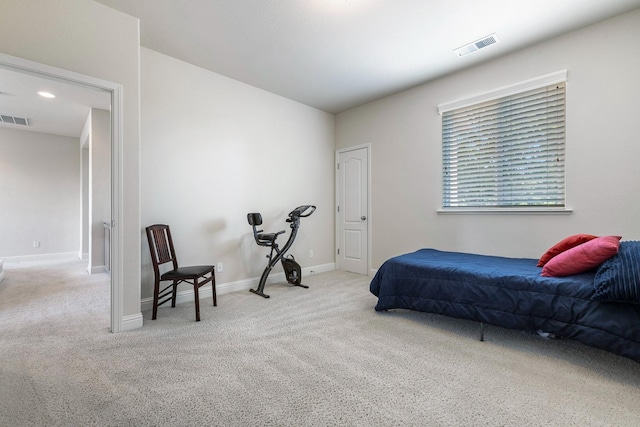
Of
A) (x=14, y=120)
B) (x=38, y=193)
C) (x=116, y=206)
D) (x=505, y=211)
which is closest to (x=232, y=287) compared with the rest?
(x=116, y=206)

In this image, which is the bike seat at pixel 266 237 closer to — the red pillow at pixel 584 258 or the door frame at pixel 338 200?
the door frame at pixel 338 200

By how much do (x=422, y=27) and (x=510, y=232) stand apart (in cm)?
234

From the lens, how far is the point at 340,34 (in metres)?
2.79

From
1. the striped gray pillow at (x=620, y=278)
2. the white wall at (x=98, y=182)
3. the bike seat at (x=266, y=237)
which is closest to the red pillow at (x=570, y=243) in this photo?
the striped gray pillow at (x=620, y=278)

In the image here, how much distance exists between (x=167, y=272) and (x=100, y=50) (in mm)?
2076

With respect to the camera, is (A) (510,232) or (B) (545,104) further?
(A) (510,232)

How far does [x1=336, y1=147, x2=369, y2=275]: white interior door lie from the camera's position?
4621 millimetres

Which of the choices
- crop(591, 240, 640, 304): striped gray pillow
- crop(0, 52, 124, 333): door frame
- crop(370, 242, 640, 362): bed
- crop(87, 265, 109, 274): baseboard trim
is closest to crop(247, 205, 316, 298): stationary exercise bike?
crop(370, 242, 640, 362): bed

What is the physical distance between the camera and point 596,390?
1664 mm

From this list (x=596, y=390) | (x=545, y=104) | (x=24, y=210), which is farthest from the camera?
(x=24, y=210)

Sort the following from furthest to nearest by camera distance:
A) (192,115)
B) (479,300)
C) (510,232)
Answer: (192,115) < (510,232) < (479,300)

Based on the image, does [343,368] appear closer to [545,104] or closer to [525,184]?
[525,184]

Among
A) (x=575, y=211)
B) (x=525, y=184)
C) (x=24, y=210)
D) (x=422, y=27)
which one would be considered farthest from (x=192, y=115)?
(x=24, y=210)

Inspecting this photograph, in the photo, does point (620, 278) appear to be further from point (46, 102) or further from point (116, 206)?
point (46, 102)
